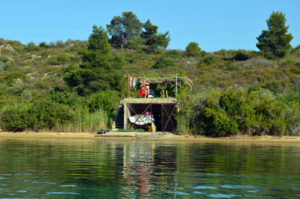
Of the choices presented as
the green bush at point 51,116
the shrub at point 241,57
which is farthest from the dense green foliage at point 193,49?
the green bush at point 51,116

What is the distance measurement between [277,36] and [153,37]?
3453 cm

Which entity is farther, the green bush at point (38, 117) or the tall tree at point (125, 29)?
the tall tree at point (125, 29)

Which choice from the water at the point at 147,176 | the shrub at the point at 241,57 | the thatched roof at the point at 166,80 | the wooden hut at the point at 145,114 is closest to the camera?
the water at the point at 147,176

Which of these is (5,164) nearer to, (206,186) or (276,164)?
(206,186)

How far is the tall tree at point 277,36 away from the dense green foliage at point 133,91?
1972 millimetres

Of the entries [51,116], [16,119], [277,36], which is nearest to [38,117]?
[51,116]

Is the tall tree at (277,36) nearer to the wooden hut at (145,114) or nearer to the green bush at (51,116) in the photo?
the wooden hut at (145,114)

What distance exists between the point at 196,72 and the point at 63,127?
143 ft

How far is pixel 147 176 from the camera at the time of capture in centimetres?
1482

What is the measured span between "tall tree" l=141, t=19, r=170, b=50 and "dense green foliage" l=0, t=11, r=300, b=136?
0.26m

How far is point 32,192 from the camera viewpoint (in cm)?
1198

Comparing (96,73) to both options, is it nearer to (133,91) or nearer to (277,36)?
(133,91)

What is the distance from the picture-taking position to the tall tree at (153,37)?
4293 inches

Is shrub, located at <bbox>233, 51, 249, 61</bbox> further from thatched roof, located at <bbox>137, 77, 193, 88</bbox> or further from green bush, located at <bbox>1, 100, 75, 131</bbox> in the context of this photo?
green bush, located at <bbox>1, 100, 75, 131</bbox>
